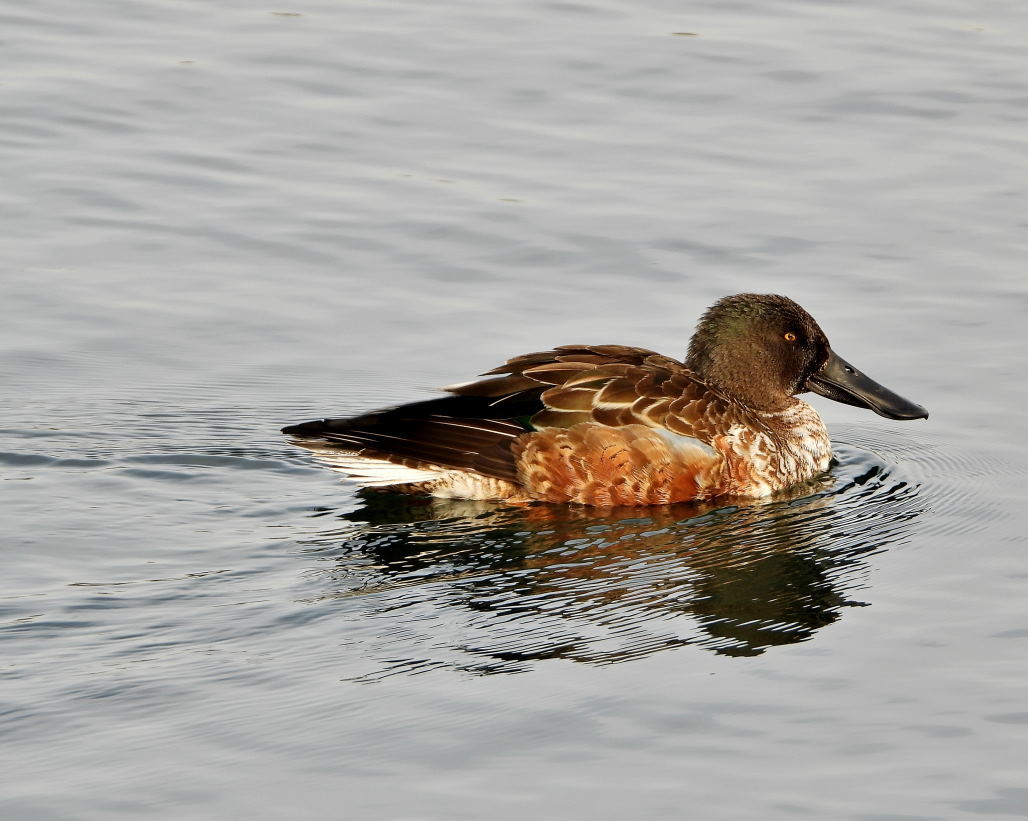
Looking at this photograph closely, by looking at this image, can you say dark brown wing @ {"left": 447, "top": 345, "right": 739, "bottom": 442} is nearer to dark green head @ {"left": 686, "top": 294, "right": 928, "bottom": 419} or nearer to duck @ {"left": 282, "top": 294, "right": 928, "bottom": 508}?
duck @ {"left": 282, "top": 294, "right": 928, "bottom": 508}

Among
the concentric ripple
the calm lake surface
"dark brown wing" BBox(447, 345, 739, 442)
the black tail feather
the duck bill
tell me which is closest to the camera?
the calm lake surface

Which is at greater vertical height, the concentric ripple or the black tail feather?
the black tail feather

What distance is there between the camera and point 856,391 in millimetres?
10812

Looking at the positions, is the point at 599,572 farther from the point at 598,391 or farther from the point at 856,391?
the point at 856,391

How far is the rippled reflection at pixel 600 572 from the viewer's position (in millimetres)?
7770

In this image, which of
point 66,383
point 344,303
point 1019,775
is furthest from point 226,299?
point 1019,775

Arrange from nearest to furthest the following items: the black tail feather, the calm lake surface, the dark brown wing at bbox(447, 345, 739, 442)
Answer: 1. the calm lake surface
2. the black tail feather
3. the dark brown wing at bbox(447, 345, 739, 442)

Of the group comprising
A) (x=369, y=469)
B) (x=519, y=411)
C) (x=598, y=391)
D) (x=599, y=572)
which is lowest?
(x=599, y=572)

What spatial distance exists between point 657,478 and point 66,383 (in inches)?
143

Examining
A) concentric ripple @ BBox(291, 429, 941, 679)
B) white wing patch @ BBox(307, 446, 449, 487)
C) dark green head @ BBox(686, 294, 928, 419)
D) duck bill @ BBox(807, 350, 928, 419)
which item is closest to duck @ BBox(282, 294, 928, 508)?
white wing patch @ BBox(307, 446, 449, 487)

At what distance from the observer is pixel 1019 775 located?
6637 millimetres

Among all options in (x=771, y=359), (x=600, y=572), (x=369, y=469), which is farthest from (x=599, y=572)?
(x=771, y=359)

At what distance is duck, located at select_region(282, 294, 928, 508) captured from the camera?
9.64 metres

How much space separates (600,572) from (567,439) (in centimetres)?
130
